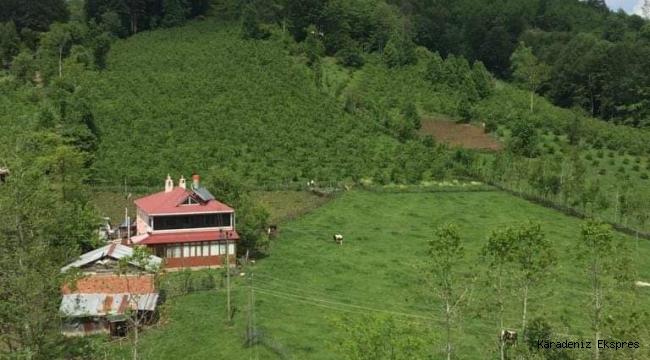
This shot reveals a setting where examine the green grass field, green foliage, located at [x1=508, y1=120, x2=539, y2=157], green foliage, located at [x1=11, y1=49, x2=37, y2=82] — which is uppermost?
green foliage, located at [x1=11, y1=49, x2=37, y2=82]

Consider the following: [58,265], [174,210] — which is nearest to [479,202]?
[174,210]

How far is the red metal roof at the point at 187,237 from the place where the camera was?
3884cm

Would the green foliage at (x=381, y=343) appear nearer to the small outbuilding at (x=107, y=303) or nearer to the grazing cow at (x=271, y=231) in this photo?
the small outbuilding at (x=107, y=303)

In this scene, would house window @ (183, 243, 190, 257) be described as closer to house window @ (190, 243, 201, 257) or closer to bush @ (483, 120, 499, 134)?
house window @ (190, 243, 201, 257)

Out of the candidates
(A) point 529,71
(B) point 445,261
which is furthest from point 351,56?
(B) point 445,261

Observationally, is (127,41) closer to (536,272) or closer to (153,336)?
(153,336)

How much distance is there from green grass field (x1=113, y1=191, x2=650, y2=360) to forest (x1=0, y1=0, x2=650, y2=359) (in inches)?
133

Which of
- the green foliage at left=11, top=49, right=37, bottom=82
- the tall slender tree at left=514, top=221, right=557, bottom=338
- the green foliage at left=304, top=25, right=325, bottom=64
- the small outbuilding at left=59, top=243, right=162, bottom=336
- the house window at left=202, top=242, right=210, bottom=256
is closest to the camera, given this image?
the tall slender tree at left=514, top=221, right=557, bottom=338

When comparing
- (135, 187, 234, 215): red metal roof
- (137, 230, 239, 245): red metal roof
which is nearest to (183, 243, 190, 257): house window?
(137, 230, 239, 245): red metal roof

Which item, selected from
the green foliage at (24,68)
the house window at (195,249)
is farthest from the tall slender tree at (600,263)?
the green foliage at (24,68)

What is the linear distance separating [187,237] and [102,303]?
909 cm

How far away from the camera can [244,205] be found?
40.9m

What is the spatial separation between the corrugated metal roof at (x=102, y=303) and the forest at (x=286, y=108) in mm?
1494

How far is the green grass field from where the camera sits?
1133 inches
